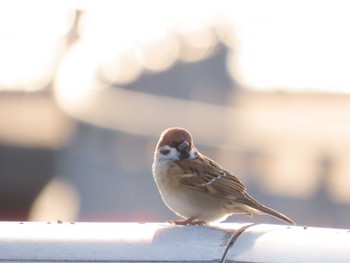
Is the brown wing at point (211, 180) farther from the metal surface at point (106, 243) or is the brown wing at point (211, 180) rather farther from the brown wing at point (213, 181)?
the metal surface at point (106, 243)

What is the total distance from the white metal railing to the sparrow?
158 centimetres

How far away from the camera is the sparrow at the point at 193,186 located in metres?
5.71

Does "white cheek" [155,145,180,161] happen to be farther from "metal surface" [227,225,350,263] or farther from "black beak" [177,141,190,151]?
"metal surface" [227,225,350,263]

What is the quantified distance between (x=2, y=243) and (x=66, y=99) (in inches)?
1001

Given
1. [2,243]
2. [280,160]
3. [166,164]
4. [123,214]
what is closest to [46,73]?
[280,160]

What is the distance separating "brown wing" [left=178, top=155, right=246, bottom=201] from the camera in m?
5.80

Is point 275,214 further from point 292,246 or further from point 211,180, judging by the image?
point 292,246

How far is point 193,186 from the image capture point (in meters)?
5.85

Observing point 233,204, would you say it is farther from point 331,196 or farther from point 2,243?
point 331,196

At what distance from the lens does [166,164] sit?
5.93 meters

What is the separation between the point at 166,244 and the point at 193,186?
1959mm

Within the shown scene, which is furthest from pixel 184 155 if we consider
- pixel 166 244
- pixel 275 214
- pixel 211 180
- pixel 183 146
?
pixel 166 244

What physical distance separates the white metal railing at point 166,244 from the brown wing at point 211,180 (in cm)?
174

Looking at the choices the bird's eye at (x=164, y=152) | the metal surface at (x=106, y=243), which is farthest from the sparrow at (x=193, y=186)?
the metal surface at (x=106, y=243)
